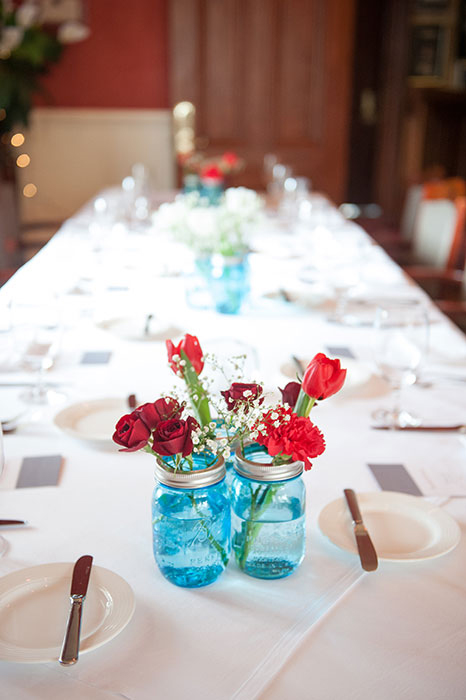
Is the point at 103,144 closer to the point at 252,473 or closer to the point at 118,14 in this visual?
the point at 118,14

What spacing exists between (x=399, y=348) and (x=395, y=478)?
0.33 meters

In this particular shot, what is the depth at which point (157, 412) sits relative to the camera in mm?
788

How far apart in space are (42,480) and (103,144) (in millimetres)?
5531

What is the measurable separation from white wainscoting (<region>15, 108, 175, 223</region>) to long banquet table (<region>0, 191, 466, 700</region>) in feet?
15.2

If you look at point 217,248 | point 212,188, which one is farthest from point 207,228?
point 212,188

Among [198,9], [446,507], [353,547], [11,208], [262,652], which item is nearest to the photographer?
[262,652]

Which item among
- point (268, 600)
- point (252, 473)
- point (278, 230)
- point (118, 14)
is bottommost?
point (278, 230)

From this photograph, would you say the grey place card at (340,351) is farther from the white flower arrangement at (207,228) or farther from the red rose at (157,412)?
the red rose at (157,412)

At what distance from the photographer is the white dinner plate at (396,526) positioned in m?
0.95

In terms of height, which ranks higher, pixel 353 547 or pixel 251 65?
pixel 251 65

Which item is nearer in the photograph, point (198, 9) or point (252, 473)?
point (252, 473)

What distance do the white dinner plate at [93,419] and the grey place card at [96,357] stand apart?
0.28m

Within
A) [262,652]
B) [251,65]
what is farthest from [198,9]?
[262,652]

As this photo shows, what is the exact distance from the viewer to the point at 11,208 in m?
3.51
